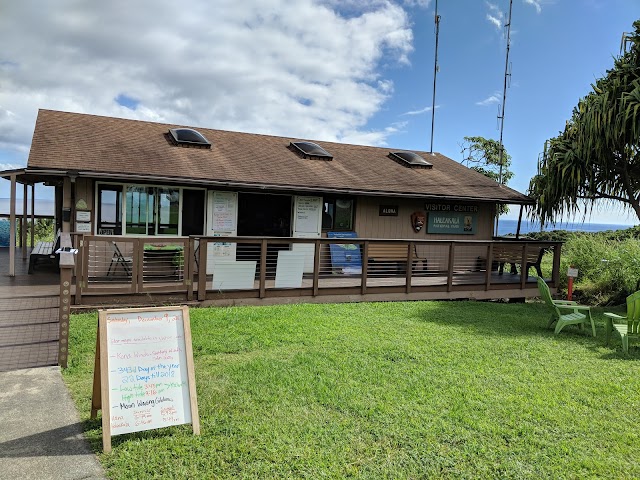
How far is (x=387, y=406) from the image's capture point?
3881 millimetres

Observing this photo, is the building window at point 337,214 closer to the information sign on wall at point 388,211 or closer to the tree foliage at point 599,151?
the information sign on wall at point 388,211

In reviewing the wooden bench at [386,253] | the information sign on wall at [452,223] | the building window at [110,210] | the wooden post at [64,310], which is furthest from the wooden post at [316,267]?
the information sign on wall at [452,223]

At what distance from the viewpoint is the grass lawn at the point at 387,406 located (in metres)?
3.00

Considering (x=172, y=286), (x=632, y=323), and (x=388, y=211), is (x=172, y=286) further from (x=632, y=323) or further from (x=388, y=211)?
(x=632, y=323)

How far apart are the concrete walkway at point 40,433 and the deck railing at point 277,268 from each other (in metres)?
3.21

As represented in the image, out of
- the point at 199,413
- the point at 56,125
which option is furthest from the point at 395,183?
the point at 199,413

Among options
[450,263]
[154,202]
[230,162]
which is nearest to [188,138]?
[230,162]

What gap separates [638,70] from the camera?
10.4 m

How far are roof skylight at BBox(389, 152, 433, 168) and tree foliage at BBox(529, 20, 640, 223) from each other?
3.28 m

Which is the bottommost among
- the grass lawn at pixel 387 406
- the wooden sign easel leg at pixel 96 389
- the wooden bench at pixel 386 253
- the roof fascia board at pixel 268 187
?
the grass lawn at pixel 387 406

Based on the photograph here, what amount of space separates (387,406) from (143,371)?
6.67 feet

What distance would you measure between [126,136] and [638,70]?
12321mm

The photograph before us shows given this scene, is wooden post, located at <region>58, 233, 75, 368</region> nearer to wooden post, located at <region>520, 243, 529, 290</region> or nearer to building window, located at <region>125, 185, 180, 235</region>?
building window, located at <region>125, 185, 180, 235</region>

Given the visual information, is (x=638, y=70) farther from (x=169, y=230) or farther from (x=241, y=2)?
(x=169, y=230)
